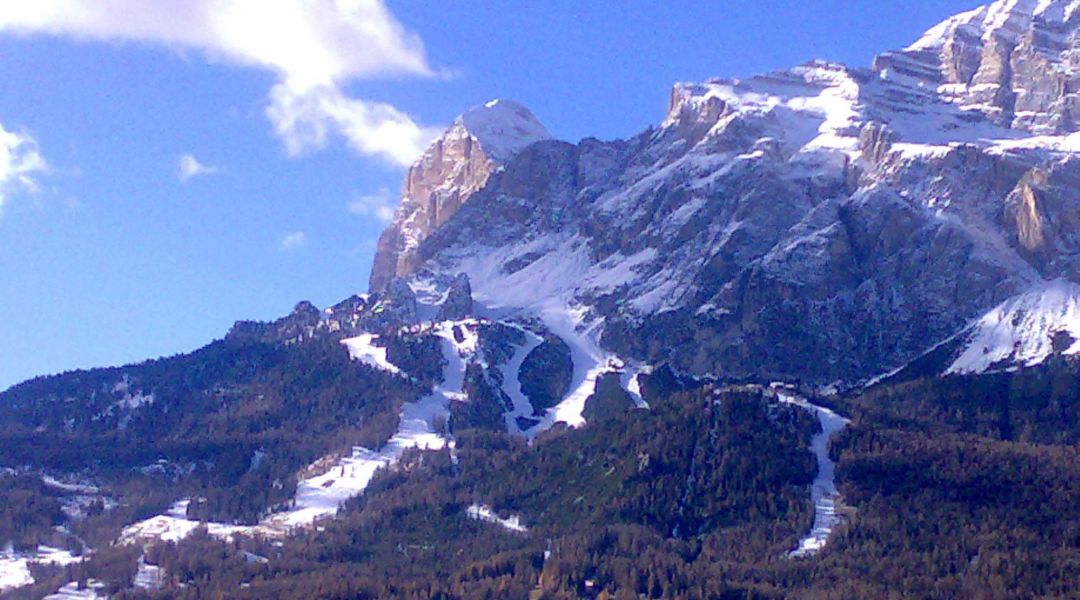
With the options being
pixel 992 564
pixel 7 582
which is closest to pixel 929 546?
pixel 992 564

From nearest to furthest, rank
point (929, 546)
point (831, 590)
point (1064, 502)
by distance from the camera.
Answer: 1. point (831, 590)
2. point (929, 546)
3. point (1064, 502)

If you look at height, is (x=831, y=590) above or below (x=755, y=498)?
below

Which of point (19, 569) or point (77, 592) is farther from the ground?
point (19, 569)

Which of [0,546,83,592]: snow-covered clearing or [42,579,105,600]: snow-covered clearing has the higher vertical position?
[0,546,83,592]: snow-covered clearing

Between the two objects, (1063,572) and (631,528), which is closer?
(1063,572)

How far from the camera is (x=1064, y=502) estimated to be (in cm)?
18688

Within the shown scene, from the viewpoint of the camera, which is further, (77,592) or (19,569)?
(19,569)

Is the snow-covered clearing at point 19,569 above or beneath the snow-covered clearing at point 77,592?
above

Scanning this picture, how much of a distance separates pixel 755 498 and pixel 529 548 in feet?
85.0

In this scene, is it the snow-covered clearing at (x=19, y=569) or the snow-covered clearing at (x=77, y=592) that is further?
the snow-covered clearing at (x=19, y=569)

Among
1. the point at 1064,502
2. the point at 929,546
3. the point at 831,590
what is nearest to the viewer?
the point at 831,590

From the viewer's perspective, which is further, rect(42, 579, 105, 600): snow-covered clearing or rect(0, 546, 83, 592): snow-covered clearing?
rect(0, 546, 83, 592): snow-covered clearing

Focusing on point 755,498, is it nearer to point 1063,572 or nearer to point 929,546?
point 929,546

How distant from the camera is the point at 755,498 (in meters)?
196
